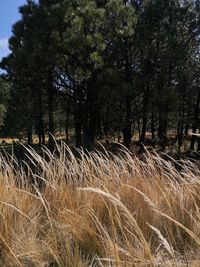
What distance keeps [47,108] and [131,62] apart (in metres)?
6.38

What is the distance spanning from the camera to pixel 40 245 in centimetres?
289

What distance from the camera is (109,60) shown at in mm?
23875

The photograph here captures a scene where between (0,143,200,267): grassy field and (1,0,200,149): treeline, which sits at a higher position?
(1,0,200,149): treeline

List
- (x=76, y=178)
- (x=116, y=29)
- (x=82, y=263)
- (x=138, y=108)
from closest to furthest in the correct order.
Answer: (x=82, y=263)
(x=76, y=178)
(x=116, y=29)
(x=138, y=108)

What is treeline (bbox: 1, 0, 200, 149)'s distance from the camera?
805 inches

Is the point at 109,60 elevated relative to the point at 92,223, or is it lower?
elevated

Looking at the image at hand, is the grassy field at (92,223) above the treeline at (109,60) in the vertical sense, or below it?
below

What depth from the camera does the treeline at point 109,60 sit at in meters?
20.4

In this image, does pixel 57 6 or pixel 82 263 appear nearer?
pixel 82 263

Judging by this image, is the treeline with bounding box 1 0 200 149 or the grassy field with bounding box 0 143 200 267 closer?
the grassy field with bounding box 0 143 200 267

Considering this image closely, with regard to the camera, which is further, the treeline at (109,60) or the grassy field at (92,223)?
the treeline at (109,60)

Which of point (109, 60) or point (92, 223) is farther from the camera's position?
point (109, 60)

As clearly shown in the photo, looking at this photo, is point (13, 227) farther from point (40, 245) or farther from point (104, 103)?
point (104, 103)

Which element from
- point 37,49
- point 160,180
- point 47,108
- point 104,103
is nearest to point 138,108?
point 104,103
